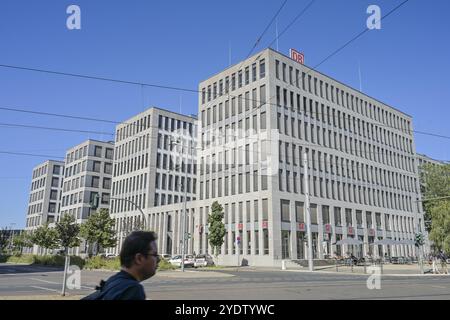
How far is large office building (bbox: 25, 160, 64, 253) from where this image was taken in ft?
362

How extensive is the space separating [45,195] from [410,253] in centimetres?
9170

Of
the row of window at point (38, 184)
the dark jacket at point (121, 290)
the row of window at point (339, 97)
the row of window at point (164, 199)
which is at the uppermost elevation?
the row of window at point (339, 97)

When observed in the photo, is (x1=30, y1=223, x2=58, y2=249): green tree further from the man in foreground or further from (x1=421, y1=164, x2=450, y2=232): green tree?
the man in foreground

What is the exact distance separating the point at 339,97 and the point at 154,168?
117 ft

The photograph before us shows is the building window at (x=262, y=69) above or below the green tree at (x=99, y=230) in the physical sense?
above

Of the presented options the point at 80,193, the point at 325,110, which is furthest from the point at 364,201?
the point at 80,193

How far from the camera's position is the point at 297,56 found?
199ft

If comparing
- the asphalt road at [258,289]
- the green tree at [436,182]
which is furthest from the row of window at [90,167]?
the asphalt road at [258,289]

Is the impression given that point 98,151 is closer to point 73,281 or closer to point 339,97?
point 339,97

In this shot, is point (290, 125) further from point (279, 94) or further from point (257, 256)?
point (257, 256)

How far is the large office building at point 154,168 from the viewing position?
74.3 m

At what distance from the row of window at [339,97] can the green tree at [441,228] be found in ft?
76.3

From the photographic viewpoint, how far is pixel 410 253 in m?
69.4

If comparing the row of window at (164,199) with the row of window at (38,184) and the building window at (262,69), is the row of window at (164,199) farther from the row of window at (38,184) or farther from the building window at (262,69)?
the row of window at (38,184)
